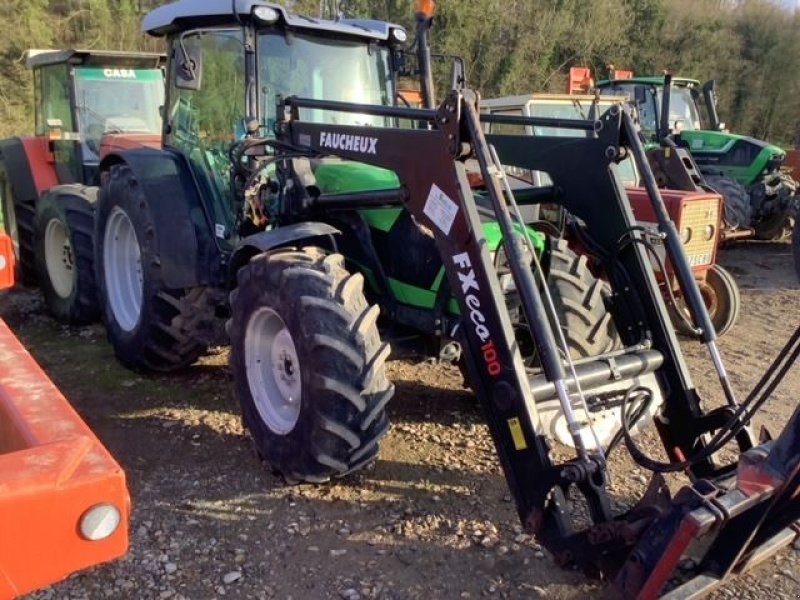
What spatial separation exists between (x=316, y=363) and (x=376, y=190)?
96 cm

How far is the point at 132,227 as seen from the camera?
4770mm

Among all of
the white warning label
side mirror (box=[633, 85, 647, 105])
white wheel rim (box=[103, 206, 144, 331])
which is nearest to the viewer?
the white warning label

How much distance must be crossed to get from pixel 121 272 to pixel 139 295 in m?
0.23

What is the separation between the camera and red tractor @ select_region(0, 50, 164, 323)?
665cm

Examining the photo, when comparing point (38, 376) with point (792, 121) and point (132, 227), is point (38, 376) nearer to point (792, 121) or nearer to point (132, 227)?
point (132, 227)

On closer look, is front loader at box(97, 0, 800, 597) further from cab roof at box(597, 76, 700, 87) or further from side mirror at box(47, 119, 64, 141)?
cab roof at box(597, 76, 700, 87)

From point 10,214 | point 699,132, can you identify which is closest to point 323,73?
point 10,214

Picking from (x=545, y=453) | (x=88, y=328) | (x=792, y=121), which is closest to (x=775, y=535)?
(x=545, y=453)

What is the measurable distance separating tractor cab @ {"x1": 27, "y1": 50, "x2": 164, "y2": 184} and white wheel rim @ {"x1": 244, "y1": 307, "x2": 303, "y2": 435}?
4092 millimetres

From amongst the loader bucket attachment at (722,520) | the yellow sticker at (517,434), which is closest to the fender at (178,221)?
the yellow sticker at (517,434)

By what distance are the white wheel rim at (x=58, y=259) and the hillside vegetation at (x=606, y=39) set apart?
1444cm

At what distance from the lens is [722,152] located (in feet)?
35.5

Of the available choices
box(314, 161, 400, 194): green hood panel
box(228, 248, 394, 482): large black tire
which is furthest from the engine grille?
box(228, 248, 394, 482): large black tire

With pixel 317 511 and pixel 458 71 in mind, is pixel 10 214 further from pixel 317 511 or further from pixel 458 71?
pixel 317 511
